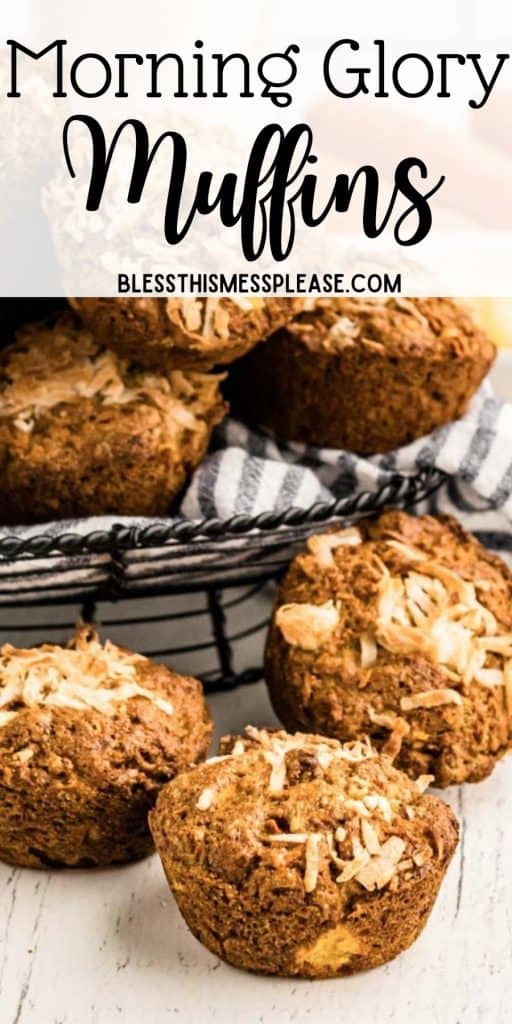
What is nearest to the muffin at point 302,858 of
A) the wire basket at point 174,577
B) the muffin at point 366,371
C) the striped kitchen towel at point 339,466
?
the wire basket at point 174,577

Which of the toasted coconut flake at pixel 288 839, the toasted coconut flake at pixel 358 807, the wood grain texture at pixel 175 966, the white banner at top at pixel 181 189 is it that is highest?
the white banner at top at pixel 181 189

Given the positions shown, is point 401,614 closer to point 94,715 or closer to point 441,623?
point 441,623

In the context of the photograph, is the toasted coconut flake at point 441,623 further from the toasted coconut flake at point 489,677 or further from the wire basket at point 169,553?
the wire basket at point 169,553

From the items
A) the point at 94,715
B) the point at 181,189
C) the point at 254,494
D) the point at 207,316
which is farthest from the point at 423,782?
the point at 181,189

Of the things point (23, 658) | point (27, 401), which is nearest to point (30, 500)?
point (27, 401)

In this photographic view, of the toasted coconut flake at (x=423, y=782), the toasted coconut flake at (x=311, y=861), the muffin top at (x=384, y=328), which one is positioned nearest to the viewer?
the toasted coconut flake at (x=311, y=861)

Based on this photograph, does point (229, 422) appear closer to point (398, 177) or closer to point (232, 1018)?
point (398, 177)
